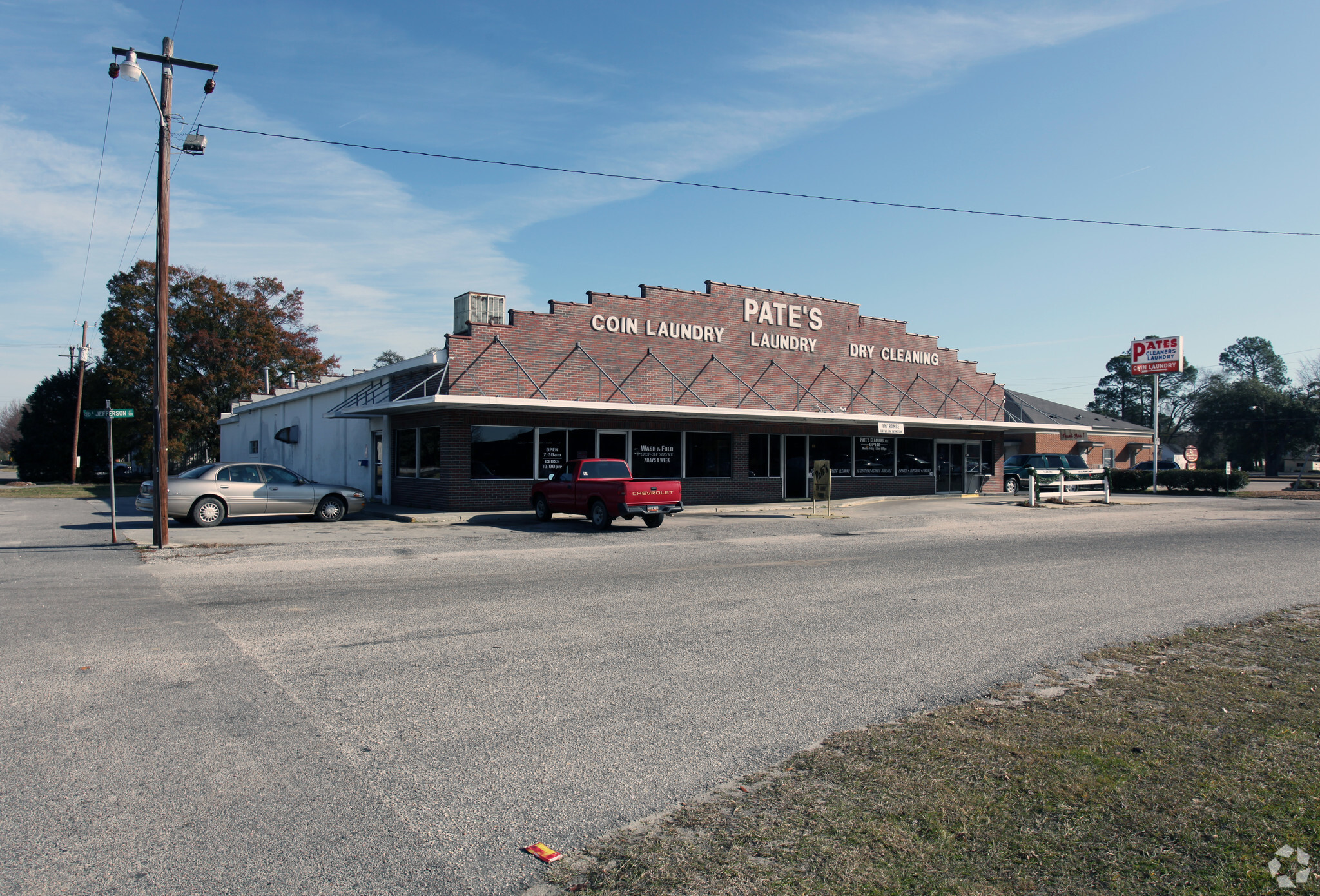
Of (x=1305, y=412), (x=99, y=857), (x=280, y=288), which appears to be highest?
(x=280, y=288)

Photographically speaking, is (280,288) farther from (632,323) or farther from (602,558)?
(602,558)

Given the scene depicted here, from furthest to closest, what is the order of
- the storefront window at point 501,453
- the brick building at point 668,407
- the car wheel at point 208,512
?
the brick building at point 668,407
the storefront window at point 501,453
the car wheel at point 208,512

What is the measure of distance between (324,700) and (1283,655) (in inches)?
300

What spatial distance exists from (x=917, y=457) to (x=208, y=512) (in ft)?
82.1

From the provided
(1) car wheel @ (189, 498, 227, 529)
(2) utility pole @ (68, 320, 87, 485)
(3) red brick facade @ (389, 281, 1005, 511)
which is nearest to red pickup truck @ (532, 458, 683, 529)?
(3) red brick facade @ (389, 281, 1005, 511)

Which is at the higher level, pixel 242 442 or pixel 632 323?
pixel 632 323

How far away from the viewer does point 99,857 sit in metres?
3.53

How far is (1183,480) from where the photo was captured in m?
39.0

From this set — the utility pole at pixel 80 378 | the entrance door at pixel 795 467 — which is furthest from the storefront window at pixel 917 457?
the utility pole at pixel 80 378

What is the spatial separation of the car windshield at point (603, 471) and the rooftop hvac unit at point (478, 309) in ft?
21.9

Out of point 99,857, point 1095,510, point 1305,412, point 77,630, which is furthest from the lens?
point 1305,412

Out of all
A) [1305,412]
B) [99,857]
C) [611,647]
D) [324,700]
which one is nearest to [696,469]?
[611,647]

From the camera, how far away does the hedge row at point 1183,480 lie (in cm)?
3734

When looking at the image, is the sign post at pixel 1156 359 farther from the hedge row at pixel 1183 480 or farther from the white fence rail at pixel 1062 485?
the white fence rail at pixel 1062 485
